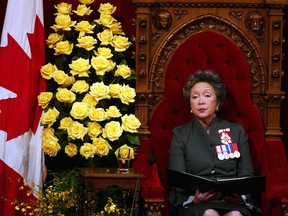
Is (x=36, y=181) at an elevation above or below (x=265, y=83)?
below

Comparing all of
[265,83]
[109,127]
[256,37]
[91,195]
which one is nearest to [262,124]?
[265,83]

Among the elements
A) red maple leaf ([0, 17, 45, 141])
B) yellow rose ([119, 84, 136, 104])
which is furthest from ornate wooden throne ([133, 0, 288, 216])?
red maple leaf ([0, 17, 45, 141])

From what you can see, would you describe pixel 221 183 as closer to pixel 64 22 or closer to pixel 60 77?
pixel 60 77

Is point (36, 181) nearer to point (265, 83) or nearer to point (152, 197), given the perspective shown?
point (152, 197)

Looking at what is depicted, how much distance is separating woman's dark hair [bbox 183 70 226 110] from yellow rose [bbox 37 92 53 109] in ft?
2.98

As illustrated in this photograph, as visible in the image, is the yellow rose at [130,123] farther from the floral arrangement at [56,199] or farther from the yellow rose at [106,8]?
the yellow rose at [106,8]

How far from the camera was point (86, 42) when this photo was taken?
15.1ft

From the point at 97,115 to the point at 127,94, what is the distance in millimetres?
248

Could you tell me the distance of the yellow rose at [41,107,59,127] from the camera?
14.8 ft

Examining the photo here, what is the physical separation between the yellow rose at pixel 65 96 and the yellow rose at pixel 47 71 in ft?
0.50

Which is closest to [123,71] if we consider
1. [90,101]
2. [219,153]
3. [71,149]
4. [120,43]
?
[120,43]

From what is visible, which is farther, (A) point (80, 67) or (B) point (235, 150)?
(A) point (80, 67)

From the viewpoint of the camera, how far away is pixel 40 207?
4.43 metres

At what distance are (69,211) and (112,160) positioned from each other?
21.2 inches
